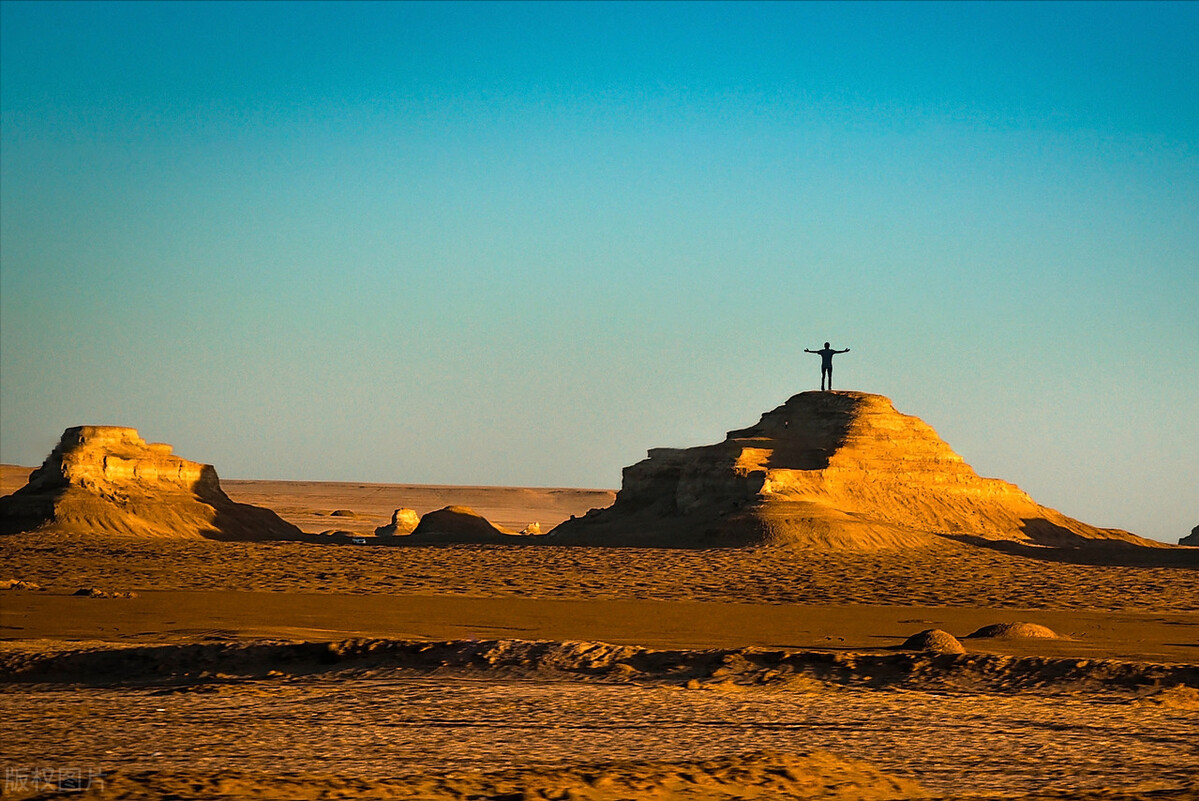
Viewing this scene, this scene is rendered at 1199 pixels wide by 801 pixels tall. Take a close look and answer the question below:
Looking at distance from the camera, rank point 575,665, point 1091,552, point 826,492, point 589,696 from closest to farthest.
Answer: point 589,696, point 575,665, point 1091,552, point 826,492

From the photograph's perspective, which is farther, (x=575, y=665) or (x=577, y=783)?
(x=575, y=665)

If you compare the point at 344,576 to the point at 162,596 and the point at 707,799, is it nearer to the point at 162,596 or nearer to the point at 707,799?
the point at 162,596

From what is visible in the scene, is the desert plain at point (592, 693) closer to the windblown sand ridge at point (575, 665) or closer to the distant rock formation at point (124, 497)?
the windblown sand ridge at point (575, 665)

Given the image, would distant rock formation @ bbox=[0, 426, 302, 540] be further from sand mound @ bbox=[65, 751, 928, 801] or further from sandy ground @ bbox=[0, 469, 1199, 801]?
sand mound @ bbox=[65, 751, 928, 801]

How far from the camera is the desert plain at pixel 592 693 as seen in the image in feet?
33.6

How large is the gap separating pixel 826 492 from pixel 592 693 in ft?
125

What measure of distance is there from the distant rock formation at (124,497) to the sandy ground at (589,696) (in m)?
20.4

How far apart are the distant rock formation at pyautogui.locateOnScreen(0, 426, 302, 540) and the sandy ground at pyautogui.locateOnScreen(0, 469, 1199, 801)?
20394 mm

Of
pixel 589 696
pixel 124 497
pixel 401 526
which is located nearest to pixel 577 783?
pixel 589 696

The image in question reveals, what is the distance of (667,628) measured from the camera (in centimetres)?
2294

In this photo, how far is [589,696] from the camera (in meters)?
14.5

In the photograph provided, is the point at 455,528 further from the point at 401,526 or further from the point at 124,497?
the point at 124,497

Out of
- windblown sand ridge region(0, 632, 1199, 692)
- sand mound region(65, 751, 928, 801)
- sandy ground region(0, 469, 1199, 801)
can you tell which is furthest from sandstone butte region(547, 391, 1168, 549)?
sand mound region(65, 751, 928, 801)

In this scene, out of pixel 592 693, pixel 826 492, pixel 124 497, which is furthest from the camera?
pixel 124 497
